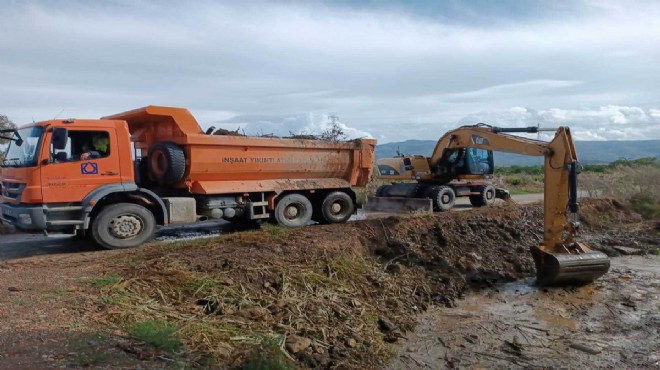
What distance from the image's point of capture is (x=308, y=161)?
11953 mm

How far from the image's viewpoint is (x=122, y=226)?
31.4ft

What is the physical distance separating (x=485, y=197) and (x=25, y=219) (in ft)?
42.8

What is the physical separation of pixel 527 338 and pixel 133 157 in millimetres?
7232

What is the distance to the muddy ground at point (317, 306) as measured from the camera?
17.1 feet

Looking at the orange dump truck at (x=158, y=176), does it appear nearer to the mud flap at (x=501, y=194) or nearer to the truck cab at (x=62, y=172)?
the truck cab at (x=62, y=172)

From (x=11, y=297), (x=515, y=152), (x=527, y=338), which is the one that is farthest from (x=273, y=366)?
(x=515, y=152)

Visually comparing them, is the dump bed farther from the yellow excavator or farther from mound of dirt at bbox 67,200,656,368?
the yellow excavator

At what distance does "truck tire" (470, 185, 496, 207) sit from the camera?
57.0ft

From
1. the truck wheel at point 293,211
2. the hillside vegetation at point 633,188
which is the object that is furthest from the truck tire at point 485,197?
the truck wheel at point 293,211

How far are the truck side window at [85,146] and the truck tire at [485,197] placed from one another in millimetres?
11626

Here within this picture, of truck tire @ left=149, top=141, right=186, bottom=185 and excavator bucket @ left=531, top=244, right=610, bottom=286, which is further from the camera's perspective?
truck tire @ left=149, top=141, right=186, bottom=185

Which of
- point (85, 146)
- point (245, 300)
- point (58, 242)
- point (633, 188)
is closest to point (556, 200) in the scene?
point (245, 300)

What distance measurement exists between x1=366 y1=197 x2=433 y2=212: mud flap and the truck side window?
26.3ft

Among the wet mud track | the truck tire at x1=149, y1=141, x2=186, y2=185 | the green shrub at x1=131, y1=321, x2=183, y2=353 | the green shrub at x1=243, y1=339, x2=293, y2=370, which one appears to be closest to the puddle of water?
the wet mud track
